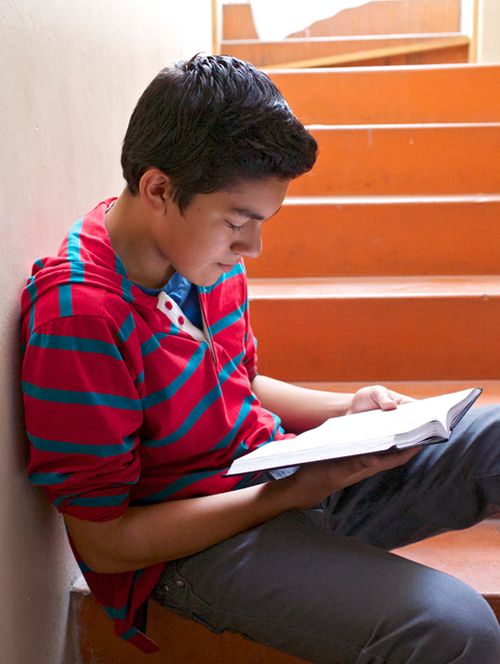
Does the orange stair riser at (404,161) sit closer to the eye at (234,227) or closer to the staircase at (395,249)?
the staircase at (395,249)

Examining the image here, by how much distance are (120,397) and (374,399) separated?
39 centimetres

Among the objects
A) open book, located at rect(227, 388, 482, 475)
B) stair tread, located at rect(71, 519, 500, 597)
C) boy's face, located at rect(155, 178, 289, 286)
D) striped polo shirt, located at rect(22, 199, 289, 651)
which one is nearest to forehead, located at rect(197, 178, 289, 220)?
boy's face, located at rect(155, 178, 289, 286)

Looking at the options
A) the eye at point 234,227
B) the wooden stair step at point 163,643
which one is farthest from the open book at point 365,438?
the wooden stair step at point 163,643

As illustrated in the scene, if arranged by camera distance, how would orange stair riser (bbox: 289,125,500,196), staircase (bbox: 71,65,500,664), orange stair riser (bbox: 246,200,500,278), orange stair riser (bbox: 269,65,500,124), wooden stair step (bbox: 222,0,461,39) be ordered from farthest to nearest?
wooden stair step (bbox: 222,0,461,39), orange stair riser (bbox: 269,65,500,124), orange stair riser (bbox: 289,125,500,196), orange stair riser (bbox: 246,200,500,278), staircase (bbox: 71,65,500,664)

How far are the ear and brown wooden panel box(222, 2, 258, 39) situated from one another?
3.11 m

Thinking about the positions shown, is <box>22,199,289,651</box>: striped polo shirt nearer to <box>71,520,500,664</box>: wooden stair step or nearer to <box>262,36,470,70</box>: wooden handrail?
<box>71,520,500,664</box>: wooden stair step

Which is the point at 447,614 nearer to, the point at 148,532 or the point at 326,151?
the point at 148,532

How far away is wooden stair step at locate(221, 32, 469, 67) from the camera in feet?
11.8

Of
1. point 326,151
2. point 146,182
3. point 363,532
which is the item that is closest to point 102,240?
point 146,182

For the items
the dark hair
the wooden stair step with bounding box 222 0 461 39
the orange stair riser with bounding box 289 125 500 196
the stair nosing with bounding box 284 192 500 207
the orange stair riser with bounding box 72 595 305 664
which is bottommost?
the orange stair riser with bounding box 72 595 305 664

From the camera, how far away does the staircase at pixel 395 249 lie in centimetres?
192

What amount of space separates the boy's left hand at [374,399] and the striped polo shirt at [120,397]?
0.14m

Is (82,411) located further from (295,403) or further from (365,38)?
(365,38)

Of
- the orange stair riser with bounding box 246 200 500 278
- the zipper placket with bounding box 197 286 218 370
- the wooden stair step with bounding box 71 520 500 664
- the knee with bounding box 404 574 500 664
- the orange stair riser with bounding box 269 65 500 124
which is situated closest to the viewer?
the knee with bounding box 404 574 500 664
